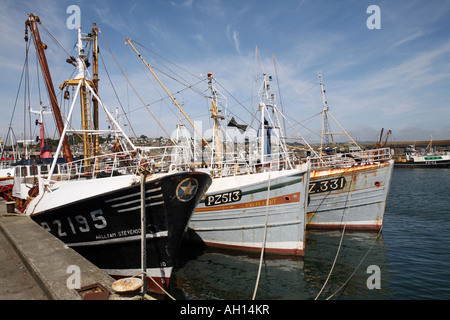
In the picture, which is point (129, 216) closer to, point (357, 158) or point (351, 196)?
point (357, 158)

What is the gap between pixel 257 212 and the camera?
40.3 ft

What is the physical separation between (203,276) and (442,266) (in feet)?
32.3

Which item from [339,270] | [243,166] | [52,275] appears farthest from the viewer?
[243,166]

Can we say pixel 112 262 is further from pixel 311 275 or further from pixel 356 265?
pixel 356 265

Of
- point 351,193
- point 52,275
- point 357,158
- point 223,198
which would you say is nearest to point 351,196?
point 351,193

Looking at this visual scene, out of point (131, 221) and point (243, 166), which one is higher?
point (243, 166)

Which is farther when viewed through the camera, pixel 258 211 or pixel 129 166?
pixel 258 211

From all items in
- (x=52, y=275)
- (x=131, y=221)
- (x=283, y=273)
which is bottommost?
(x=283, y=273)

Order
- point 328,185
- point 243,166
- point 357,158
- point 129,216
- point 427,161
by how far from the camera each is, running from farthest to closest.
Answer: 1. point 427,161
2. point 328,185
3. point 357,158
4. point 243,166
5. point 129,216

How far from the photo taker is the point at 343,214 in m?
16.3

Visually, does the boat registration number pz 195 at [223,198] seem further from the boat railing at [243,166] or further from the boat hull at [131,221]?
the boat hull at [131,221]

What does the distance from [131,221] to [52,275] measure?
2.50m

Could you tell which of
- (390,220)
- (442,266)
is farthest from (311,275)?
(390,220)

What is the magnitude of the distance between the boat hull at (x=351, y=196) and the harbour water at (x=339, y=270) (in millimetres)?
891
